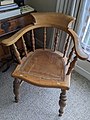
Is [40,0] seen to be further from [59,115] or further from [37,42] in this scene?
[59,115]

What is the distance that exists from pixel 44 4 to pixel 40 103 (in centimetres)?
109

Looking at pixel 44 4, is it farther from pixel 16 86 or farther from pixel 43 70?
pixel 16 86

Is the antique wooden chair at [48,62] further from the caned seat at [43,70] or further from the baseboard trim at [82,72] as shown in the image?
the baseboard trim at [82,72]

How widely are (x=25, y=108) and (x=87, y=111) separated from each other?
587mm

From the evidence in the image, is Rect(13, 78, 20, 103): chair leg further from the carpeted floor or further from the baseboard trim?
the baseboard trim

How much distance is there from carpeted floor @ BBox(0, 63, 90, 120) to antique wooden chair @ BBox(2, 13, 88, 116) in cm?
9

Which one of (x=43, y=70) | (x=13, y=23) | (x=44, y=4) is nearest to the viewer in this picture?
(x=43, y=70)

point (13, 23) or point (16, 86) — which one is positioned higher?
point (13, 23)

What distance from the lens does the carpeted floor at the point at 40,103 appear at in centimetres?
155

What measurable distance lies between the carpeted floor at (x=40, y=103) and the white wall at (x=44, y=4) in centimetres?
85

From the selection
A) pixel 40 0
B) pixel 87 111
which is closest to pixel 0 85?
pixel 87 111

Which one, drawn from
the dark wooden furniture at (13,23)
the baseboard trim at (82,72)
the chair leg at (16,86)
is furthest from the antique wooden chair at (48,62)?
the baseboard trim at (82,72)

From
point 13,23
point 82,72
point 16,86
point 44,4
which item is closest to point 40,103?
point 16,86

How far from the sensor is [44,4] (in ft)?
6.36
